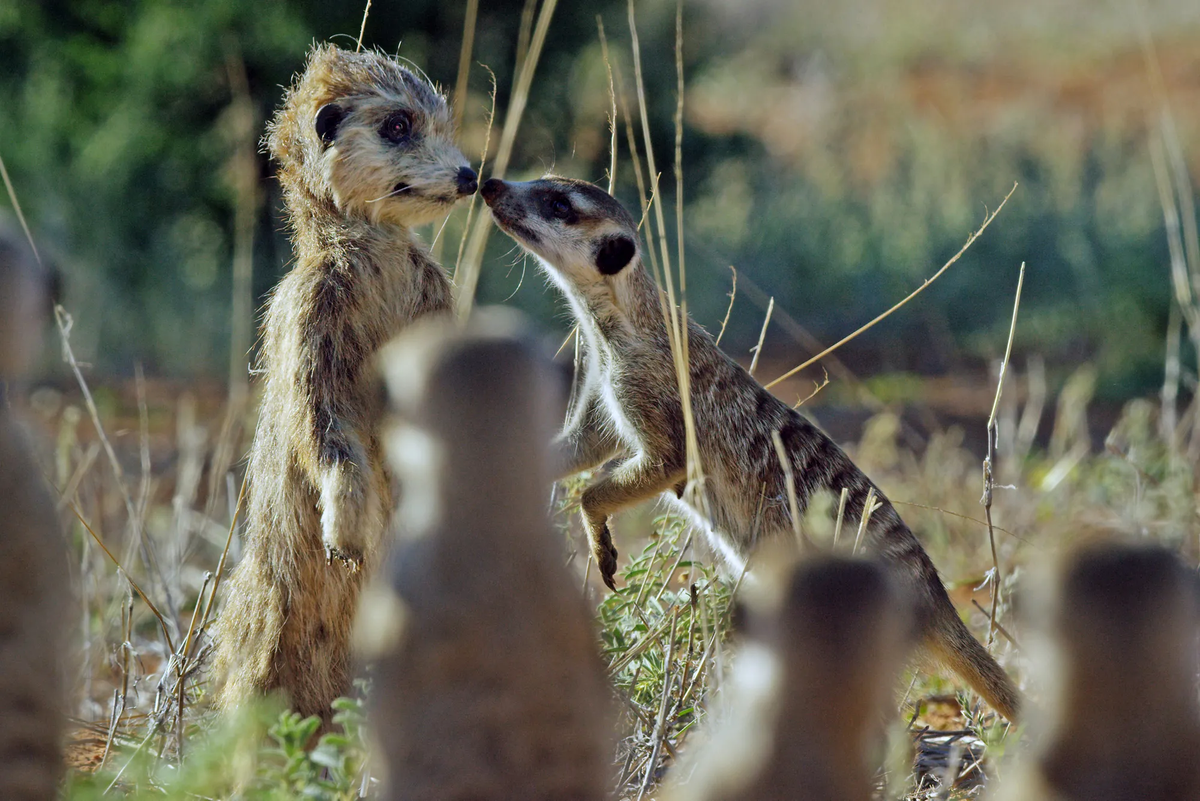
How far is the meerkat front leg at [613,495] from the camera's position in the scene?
10.3 feet

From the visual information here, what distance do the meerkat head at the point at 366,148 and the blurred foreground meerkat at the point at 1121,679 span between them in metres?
1.86

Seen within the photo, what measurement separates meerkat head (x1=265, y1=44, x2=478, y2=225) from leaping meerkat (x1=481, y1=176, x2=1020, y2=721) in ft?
1.50

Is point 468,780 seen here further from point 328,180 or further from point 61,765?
point 328,180

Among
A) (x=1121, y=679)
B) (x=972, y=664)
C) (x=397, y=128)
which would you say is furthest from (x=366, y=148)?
(x=1121, y=679)

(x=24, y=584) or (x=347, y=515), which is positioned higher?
(x=24, y=584)

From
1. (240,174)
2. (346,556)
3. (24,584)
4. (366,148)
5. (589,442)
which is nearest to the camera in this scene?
(24,584)

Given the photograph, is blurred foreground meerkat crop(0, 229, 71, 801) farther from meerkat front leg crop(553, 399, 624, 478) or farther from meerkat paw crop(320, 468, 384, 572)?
meerkat front leg crop(553, 399, 624, 478)

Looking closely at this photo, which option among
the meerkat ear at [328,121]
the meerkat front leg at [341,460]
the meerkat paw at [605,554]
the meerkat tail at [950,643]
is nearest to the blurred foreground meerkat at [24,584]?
the meerkat front leg at [341,460]

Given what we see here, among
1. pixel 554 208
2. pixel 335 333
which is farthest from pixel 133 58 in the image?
pixel 335 333

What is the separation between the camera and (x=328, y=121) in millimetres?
2930

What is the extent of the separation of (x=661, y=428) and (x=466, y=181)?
843mm

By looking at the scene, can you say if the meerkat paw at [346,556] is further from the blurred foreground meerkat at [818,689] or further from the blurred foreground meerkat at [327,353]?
the blurred foreground meerkat at [818,689]

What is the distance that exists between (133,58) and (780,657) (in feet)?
30.6

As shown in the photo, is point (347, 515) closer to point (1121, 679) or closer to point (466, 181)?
point (466, 181)
